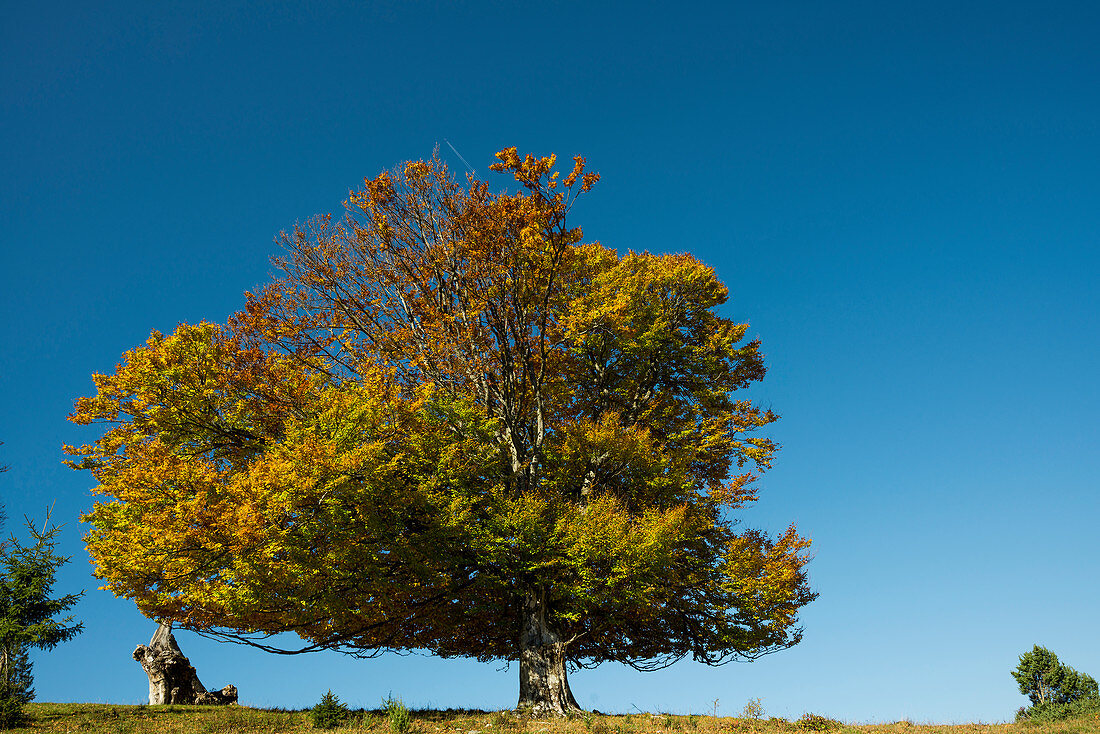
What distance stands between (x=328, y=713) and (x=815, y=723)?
11502 millimetres

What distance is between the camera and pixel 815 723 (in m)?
16.8

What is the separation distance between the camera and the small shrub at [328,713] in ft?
53.0

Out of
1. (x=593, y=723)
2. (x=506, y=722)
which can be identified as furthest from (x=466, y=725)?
(x=593, y=723)

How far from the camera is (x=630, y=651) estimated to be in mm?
23203

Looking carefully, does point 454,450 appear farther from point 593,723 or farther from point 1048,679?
point 1048,679

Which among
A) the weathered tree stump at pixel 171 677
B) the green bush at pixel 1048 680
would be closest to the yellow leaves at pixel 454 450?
the weathered tree stump at pixel 171 677

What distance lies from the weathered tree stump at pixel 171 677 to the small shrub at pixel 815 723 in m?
18.7

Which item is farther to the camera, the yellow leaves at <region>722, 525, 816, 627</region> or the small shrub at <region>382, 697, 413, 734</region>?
the yellow leaves at <region>722, 525, 816, 627</region>

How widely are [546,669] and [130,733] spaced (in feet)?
32.3

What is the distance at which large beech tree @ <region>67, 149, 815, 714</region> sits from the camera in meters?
16.0

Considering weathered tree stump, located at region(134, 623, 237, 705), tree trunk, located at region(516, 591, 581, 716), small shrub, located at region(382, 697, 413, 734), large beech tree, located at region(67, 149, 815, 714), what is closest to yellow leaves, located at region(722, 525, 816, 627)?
large beech tree, located at region(67, 149, 815, 714)

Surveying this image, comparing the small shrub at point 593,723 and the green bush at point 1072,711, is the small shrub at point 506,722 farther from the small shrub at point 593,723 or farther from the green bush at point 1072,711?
the green bush at point 1072,711

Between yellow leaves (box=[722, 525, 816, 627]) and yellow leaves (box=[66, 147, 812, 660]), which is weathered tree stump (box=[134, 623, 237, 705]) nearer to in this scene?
yellow leaves (box=[66, 147, 812, 660])

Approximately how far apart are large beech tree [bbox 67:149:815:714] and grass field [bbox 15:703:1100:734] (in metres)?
2.12
